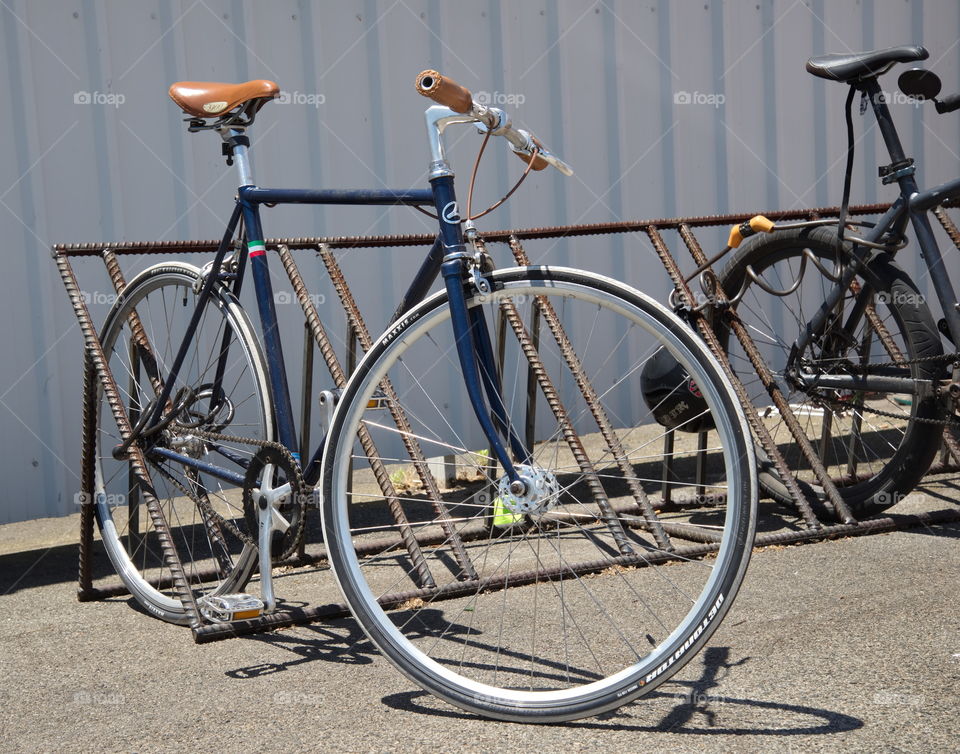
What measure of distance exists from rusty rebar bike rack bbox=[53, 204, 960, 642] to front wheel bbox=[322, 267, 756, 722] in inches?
0.9

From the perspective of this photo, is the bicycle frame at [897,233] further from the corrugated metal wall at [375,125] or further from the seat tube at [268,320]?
the corrugated metal wall at [375,125]

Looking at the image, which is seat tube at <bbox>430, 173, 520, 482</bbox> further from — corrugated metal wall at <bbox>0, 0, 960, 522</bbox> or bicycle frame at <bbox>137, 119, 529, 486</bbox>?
corrugated metal wall at <bbox>0, 0, 960, 522</bbox>

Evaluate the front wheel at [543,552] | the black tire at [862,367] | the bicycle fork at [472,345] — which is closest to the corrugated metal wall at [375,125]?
the front wheel at [543,552]

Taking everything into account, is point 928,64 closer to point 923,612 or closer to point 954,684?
point 923,612

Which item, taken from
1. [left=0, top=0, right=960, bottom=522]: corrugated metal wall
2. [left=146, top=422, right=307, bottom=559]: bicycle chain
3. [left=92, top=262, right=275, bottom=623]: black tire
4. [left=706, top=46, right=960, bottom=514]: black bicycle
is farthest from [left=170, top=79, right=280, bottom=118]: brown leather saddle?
[left=0, top=0, right=960, bottom=522]: corrugated metal wall

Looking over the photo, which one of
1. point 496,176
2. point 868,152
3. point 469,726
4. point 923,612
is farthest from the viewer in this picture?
point 868,152

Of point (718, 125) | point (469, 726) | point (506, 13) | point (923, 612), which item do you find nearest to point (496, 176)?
point (506, 13)

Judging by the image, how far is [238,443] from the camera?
2863 mm

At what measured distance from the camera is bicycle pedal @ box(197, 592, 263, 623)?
264 centimetres

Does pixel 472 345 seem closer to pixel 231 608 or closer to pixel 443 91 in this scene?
pixel 443 91

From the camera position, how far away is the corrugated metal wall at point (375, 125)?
4.51m

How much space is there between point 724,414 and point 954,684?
31.1 inches

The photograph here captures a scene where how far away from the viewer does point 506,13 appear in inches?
210

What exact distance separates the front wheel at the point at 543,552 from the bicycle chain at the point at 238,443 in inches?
9.6
